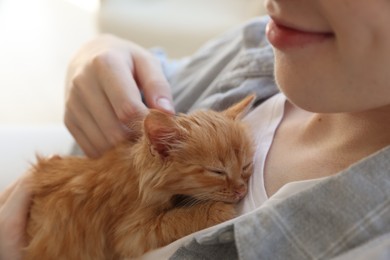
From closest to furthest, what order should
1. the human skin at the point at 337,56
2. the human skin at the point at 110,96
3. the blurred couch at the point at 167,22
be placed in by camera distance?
1. the human skin at the point at 337,56
2. the human skin at the point at 110,96
3. the blurred couch at the point at 167,22

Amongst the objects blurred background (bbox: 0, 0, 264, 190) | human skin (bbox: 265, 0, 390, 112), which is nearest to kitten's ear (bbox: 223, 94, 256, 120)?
human skin (bbox: 265, 0, 390, 112)

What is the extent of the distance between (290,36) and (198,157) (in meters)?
0.31

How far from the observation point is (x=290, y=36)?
0.81 meters

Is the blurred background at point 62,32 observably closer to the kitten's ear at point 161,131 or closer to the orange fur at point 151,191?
Answer: the orange fur at point 151,191

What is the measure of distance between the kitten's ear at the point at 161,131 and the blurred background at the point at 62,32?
4.36ft

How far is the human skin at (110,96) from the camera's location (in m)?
1.10

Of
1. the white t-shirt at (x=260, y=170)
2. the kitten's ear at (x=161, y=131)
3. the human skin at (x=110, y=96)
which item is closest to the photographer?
the white t-shirt at (x=260, y=170)

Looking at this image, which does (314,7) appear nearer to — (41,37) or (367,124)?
(367,124)

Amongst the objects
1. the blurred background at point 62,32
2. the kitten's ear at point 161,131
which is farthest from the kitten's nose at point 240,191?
the blurred background at point 62,32

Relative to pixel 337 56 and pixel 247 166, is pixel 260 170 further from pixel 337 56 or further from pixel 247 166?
pixel 337 56

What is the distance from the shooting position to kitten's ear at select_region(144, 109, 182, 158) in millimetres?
970

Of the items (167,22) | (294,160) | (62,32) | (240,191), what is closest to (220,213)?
(240,191)

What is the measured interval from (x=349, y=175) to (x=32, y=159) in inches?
33.6

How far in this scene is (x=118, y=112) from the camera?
3.62 feet
